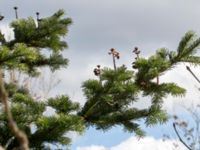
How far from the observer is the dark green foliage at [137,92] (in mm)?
3416

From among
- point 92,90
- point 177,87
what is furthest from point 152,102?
point 92,90

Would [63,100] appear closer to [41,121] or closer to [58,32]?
[41,121]

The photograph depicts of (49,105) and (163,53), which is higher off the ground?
(163,53)

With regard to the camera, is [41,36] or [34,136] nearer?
[34,136]

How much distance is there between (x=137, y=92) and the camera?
3.55 m

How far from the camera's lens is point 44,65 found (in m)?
4.86

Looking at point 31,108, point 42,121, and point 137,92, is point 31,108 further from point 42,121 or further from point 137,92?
point 137,92

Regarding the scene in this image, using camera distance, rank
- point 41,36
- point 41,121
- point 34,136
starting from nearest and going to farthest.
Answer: point 41,121
point 34,136
point 41,36

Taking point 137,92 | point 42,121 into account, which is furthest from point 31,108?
point 137,92

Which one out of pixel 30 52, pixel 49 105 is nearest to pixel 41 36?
pixel 30 52

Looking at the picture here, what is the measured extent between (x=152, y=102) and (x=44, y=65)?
1.55 m

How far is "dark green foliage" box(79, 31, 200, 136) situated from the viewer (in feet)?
11.2

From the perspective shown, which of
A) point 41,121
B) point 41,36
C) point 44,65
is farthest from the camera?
point 44,65

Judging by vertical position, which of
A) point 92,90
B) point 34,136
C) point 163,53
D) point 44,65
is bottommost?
point 34,136
